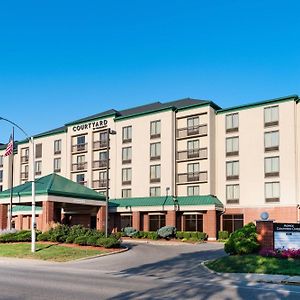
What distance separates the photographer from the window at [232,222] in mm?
50812

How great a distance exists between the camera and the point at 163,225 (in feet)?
177

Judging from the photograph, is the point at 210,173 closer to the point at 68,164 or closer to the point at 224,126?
the point at 224,126

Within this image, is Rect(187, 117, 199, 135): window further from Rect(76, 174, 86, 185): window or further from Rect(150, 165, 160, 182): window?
Rect(76, 174, 86, 185): window

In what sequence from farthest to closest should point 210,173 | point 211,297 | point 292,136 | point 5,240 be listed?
point 210,173 → point 292,136 → point 5,240 → point 211,297

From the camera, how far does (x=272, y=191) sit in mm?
49125

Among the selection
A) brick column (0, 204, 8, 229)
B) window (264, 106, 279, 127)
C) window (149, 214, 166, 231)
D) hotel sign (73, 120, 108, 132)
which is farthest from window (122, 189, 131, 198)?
window (264, 106, 279, 127)

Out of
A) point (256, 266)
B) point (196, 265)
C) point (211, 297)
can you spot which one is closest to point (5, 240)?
point (196, 265)

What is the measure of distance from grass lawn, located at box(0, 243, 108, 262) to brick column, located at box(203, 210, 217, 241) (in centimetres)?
2173

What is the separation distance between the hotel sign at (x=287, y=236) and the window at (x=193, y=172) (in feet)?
98.6

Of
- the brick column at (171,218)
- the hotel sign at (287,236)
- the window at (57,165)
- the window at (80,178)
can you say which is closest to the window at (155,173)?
the brick column at (171,218)

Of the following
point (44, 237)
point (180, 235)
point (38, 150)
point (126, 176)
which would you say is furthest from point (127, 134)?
point (44, 237)

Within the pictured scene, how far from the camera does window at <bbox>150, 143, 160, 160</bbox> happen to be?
56.1m

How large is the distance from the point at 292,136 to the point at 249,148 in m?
4.83

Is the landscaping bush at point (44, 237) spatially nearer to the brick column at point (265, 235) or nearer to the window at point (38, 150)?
the brick column at point (265, 235)
